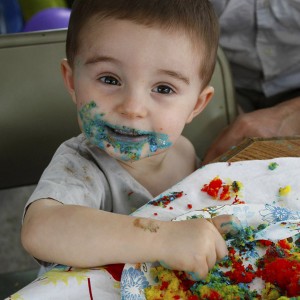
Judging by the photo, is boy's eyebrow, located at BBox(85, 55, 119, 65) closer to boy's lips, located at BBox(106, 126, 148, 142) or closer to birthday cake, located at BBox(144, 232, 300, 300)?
boy's lips, located at BBox(106, 126, 148, 142)

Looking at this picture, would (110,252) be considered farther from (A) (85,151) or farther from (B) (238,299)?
(A) (85,151)

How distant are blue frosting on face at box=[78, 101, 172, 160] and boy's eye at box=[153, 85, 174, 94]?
6 centimetres

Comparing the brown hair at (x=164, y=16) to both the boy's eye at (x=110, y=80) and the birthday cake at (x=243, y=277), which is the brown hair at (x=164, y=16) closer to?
the boy's eye at (x=110, y=80)

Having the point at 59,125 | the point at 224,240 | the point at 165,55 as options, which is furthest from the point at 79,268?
the point at 59,125

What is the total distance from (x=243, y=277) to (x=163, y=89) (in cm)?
30

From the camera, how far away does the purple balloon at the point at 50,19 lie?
66.8 inches

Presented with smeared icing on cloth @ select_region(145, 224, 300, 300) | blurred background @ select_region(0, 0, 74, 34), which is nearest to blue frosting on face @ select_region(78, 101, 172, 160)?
smeared icing on cloth @ select_region(145, 224, 300, 300)

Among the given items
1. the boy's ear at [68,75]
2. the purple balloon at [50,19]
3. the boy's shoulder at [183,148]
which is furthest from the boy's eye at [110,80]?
the purple balloon at [50,19]

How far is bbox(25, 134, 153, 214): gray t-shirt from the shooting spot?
0.68 m

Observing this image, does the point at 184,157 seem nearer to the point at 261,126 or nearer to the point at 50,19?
the point at 261,126

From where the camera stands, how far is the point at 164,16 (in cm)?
71

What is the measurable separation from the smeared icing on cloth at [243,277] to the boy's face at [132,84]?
0.71ft

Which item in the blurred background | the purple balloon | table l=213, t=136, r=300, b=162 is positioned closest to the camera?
table l=213, t=136, r=300, b=162

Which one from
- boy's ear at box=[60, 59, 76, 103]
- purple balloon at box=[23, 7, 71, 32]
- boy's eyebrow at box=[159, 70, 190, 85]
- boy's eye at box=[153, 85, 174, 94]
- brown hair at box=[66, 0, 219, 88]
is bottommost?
purple balloon at box=[23, 7, 71, 32]
